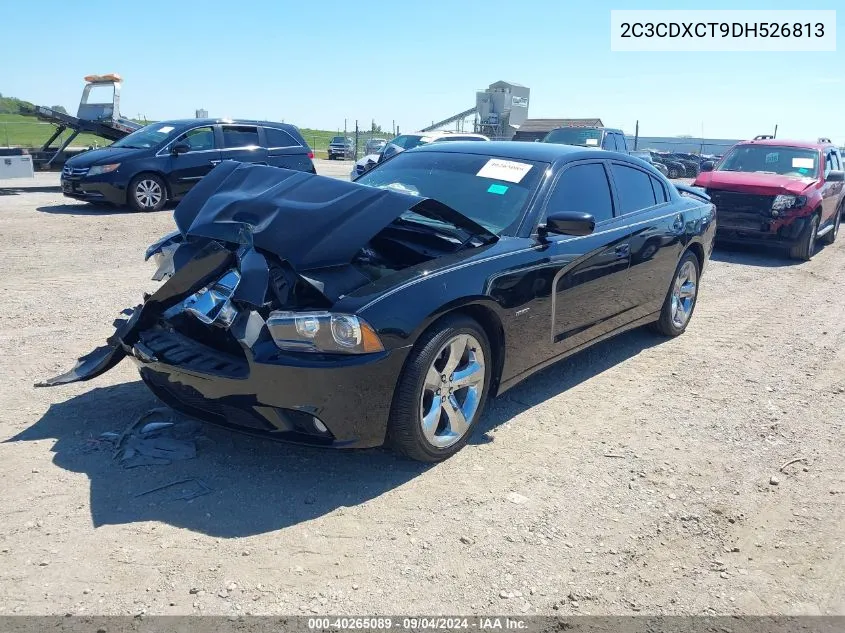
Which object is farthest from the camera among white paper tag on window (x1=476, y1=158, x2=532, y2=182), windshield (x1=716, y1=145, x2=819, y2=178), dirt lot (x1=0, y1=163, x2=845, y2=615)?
windshield (x1=716, y1=145, x2=819, y2=178)

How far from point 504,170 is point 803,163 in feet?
28.8

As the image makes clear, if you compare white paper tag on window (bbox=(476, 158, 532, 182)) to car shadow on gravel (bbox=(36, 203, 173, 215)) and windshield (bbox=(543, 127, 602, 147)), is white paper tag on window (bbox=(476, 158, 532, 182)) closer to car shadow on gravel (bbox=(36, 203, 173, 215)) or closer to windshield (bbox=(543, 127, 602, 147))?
car shadow on gravel (bbox=(36, 203, 173, 215))

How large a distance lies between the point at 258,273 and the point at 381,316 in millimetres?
653

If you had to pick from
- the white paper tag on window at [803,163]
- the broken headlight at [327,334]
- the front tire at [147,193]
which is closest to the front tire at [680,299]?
the broken headlight at [327,334]

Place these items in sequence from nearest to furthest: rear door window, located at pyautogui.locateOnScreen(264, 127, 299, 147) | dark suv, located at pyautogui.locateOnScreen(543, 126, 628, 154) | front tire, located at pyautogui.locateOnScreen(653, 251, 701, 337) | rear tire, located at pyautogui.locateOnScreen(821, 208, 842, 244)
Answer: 1. front tire, located at pyautogui.locateOnScreen(653, 251, 701, 337)
2. rear tire, located at pyautogui.locateOnScreen(821, 208, 842, 244)
3. rear door window, located at pyautogui.locateOnScreen(264, 127, 299, 147)
4. dark suv, located at pyautogui.locateOnScreen(543, 126, 628, 154)

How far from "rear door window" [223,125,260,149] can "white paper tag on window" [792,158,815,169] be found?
9.48 metres

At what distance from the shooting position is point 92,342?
5.29m

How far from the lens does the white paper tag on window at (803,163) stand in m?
11.2

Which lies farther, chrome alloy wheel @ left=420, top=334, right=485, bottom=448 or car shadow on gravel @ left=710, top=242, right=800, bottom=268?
car shadow on gravel @ left=710, top=242, right=800, bottom=268

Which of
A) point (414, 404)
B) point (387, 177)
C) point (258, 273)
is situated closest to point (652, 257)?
point (387, 177)

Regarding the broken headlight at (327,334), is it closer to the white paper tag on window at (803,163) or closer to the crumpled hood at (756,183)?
the crumpled hood at (756,183)

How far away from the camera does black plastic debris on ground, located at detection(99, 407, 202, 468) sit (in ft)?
11.8

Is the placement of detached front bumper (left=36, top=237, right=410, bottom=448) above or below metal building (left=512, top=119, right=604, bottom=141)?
below

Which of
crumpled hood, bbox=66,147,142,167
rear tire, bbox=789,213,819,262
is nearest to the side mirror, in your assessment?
rear tire, bbox=789,213,819,262
